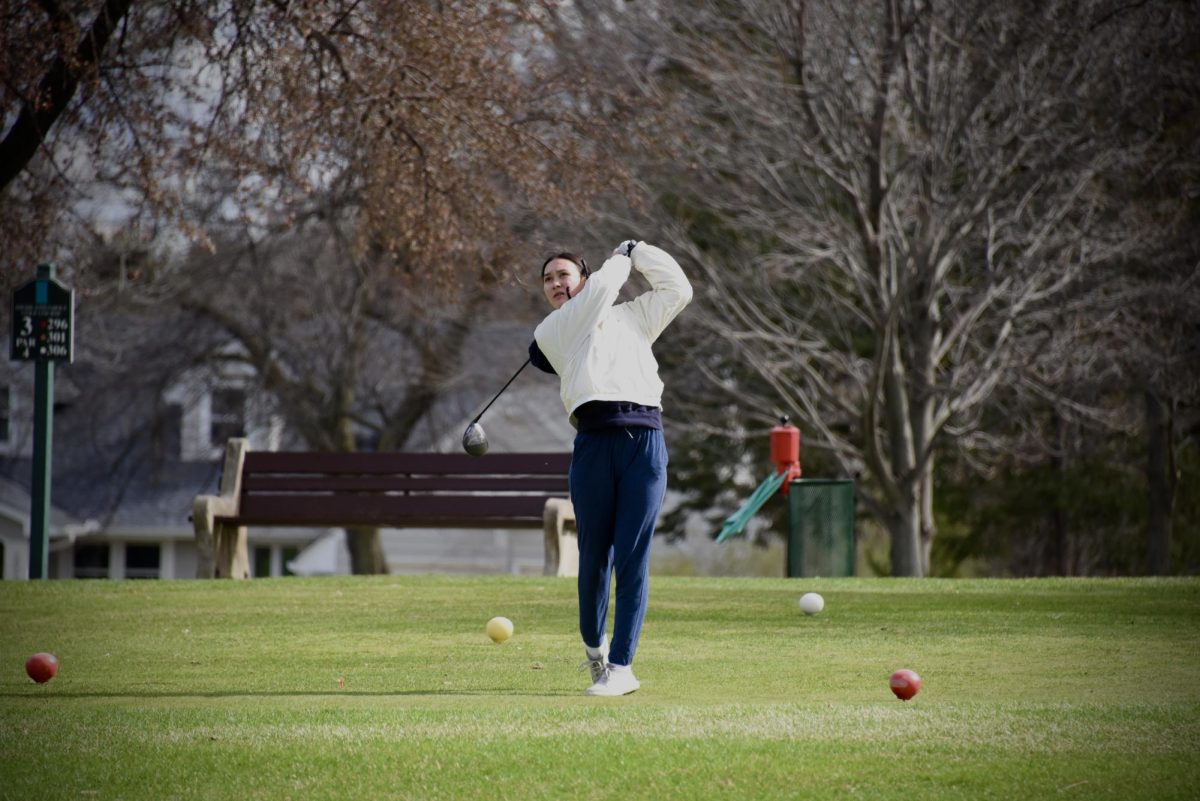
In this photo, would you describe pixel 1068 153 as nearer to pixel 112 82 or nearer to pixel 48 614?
pixel 112 82

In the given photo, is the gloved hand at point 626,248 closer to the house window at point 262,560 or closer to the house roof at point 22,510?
the house roof at point 22,510

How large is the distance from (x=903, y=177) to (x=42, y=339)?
11.8m

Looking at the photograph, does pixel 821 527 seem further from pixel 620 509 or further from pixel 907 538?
pixel 620 509

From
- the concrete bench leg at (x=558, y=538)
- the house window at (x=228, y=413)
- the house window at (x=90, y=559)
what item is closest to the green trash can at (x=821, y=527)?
the concrete bench leg at (x=558, y=538)

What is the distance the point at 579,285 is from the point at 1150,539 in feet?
63.7

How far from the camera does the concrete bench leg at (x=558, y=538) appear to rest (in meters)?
14.9

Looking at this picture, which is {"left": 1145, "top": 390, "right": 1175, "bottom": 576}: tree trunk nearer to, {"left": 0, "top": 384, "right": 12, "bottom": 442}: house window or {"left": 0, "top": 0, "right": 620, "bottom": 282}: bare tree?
{"left": 0, "top": 0, "right": 620, "bottom": 282}: bare tree

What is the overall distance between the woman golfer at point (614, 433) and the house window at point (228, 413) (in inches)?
872

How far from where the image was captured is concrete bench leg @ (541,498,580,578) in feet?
48.9

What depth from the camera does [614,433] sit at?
7.14 metres

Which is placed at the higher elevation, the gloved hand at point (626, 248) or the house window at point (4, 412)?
the gloved hand at point (626, 248)

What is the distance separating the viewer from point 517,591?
520 inches

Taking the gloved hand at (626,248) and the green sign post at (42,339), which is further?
the green sign post at (42,339)

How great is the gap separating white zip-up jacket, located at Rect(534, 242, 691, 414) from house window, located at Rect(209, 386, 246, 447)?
22178 millimetres
